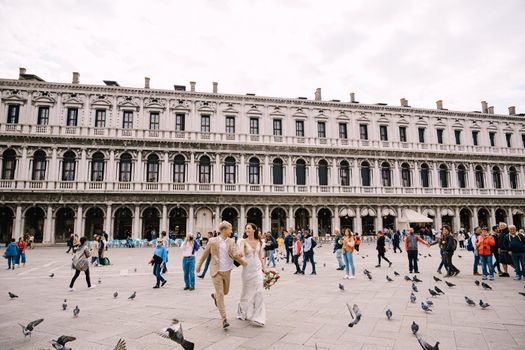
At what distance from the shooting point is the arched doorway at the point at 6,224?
2470 cm

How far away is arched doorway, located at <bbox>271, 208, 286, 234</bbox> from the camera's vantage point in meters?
28.8

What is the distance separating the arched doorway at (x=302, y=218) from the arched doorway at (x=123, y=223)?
43.7ft

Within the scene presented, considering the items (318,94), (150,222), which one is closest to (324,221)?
(318,94)

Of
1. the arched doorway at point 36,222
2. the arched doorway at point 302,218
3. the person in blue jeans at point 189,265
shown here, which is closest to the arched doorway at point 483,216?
the arched doorway at point 302,218

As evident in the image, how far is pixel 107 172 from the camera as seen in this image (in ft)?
85.5

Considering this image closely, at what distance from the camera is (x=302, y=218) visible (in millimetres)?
28953

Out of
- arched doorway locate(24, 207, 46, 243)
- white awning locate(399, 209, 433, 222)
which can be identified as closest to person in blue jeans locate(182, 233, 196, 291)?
arched doorway locate(24, 207, 46, 243)

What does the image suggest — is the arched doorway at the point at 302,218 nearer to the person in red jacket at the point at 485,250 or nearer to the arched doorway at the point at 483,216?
the arched doorway at the point at 483,216

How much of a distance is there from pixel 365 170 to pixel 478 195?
11384 mm

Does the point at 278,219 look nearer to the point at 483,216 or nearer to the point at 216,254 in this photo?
the point at 483,216

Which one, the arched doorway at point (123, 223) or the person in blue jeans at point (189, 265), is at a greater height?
the arched doorway at point (123, 223)

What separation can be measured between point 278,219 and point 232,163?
609 centimetres

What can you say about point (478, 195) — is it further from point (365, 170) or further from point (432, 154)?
point (365, 170)

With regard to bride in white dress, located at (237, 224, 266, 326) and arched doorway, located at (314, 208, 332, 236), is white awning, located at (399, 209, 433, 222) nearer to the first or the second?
arched doorway, located at (314, 208, 332, 236)
